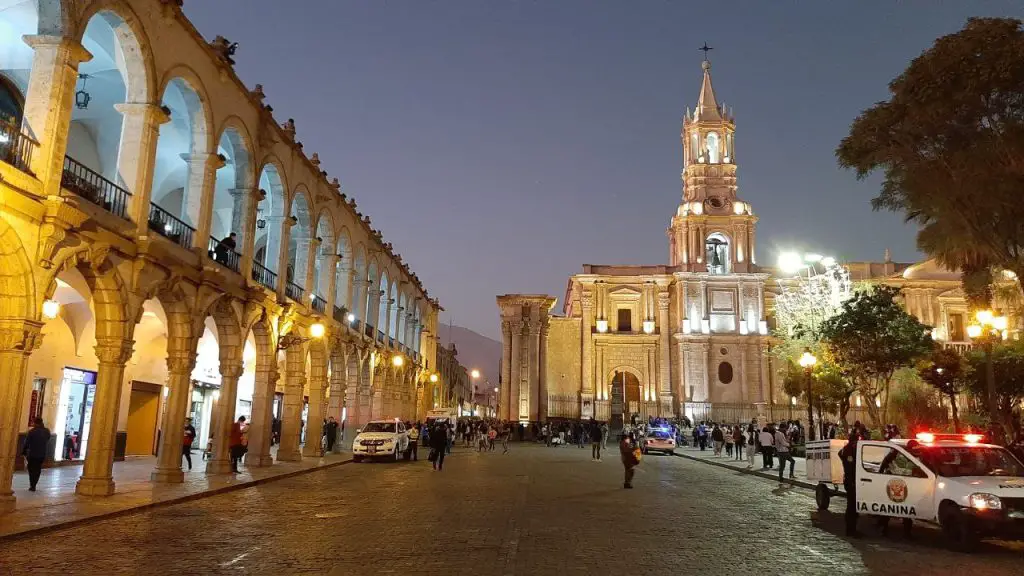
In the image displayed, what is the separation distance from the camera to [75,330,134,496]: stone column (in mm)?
12852

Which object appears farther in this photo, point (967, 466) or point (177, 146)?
point (177, 146)

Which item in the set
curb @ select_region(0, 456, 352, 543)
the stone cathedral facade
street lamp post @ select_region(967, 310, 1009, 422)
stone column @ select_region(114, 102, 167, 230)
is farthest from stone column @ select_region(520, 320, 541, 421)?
stone column @ select_region(114, 102, 167, 230)

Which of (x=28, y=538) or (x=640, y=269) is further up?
(x=640, y=269)

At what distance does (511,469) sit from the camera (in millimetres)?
22234

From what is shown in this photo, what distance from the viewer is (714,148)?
61719 mm

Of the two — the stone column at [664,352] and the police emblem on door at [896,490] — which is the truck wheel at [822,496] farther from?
the stone column at [664,352]

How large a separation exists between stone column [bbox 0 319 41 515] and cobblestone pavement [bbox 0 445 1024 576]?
5.50 feet

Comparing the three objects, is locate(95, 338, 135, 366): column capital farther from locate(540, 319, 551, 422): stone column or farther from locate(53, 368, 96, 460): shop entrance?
locate(540, 319, 551, 422): stone column

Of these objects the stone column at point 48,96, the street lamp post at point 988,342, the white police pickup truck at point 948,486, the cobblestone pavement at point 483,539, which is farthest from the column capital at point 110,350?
the street lamp post at point 988,342

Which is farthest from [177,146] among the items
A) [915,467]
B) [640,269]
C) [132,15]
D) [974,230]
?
[640,269]

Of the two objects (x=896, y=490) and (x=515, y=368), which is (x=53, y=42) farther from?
(x=515, y=368)

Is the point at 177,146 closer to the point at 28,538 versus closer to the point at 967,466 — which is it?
the point at 28,538

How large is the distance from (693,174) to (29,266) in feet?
181

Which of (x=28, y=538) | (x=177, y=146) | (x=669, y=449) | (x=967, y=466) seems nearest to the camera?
(x=28, y=538)
